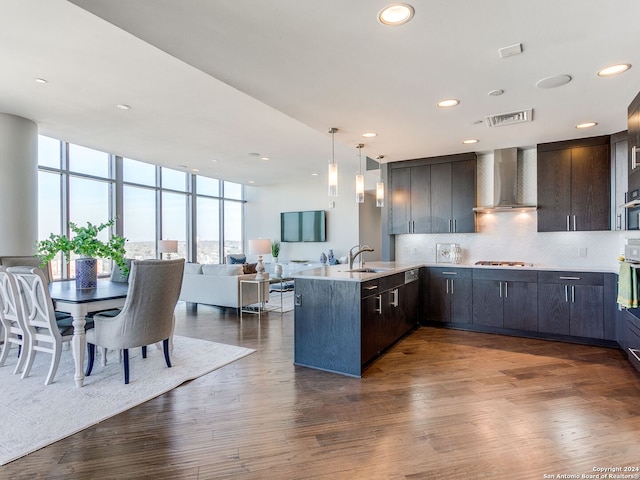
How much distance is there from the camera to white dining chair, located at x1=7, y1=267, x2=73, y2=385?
292 cm

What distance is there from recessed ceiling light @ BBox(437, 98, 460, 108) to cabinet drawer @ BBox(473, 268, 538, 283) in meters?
2.34

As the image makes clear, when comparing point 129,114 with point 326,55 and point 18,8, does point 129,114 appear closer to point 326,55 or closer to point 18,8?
point 18,8

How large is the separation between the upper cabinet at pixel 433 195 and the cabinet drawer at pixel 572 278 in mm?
1101

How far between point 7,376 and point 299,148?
4.97m

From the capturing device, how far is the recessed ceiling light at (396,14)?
6.02 feet

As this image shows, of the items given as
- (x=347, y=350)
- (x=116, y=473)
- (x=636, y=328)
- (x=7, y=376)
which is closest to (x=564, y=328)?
(x=636, y=328)

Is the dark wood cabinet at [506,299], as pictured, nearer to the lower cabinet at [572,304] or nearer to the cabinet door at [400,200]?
the lower cabinet at [572,304]

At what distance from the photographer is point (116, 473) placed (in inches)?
73.2

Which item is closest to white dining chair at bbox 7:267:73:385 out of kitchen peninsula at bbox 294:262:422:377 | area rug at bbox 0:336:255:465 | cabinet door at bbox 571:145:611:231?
area rug at bbox 0:336:255:465

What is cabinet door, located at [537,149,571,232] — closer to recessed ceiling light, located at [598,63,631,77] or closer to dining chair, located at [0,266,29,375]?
recessed ceiling light, located at [598,63,631,77]

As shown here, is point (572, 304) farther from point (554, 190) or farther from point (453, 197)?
point (453, 197)

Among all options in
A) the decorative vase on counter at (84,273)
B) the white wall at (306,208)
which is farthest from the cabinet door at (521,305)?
the white wall at (306,208)

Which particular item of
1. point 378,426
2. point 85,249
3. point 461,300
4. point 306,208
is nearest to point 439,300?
point 461,300

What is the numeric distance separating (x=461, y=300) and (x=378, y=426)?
293 centimetres
